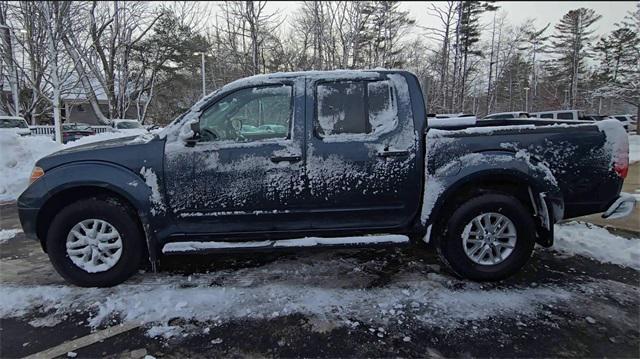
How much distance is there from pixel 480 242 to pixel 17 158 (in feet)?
37.0

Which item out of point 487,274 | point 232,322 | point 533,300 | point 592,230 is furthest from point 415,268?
point 592,230

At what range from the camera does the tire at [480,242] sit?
3645mm

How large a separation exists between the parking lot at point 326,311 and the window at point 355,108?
145 cm

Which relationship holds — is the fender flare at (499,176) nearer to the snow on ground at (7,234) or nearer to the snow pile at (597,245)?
the snow pile at (597,245)

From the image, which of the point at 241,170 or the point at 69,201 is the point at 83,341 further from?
the point at 241,170

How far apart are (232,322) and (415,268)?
1.95 metres

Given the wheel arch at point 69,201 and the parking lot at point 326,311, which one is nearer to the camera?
the parking lot at point 326,311

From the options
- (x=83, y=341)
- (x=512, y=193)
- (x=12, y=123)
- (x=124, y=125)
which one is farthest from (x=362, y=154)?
(x=124, y=125)

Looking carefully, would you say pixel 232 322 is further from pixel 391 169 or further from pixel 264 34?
pixel 264 34

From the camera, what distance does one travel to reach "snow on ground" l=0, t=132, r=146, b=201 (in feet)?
28.6

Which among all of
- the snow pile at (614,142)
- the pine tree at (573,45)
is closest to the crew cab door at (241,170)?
the snow pile at (614,142)

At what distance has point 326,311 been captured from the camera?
324 cm

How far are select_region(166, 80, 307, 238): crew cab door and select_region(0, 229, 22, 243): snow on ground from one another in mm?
3510

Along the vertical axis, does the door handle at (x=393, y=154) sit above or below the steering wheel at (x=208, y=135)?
below
